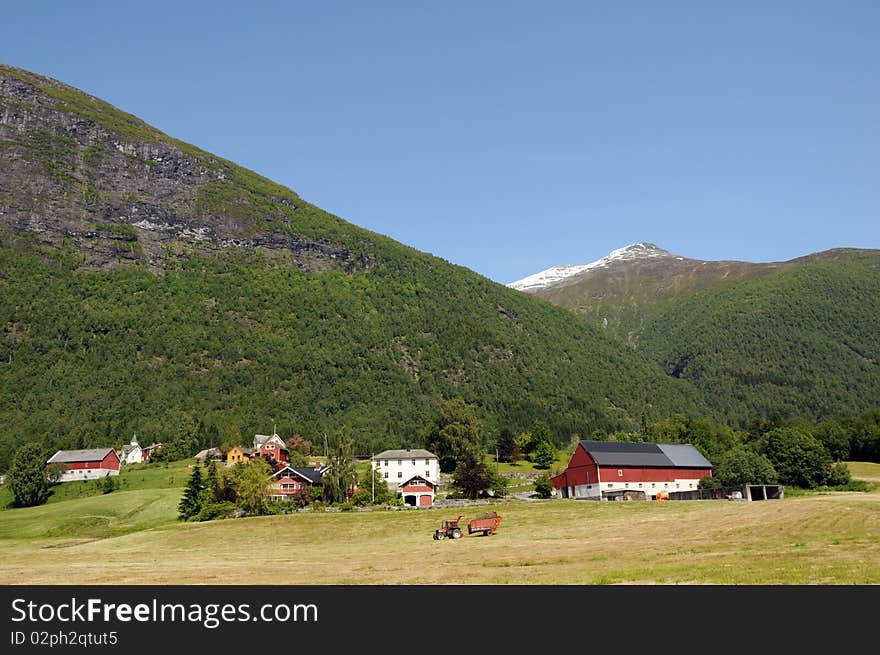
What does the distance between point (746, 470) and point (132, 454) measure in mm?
120518

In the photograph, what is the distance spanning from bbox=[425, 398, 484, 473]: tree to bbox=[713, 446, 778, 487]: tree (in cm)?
4889

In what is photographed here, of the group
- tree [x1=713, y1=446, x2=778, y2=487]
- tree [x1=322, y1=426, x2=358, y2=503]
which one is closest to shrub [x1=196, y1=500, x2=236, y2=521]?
tree [x1=322, y1=426, x2=358, y2=503]

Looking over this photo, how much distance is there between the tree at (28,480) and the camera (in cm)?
10262

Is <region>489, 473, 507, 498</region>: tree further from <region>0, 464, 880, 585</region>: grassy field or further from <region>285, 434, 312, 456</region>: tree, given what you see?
<region>285, 434, 312, 456</region>: tree

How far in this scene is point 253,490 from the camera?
74.9m

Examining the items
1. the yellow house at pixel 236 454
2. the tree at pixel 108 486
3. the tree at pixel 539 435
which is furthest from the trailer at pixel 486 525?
the tree at pixel 539 435

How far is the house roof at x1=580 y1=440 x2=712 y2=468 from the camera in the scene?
306ft

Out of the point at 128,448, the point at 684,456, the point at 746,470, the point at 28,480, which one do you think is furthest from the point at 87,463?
the point at 746,470

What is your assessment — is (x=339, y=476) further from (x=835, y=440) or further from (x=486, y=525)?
(x=835, y=440)

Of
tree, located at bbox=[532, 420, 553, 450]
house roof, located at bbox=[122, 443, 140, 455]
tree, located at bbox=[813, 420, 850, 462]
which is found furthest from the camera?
house roof, located at bbox=[122, 443, 140, 455]

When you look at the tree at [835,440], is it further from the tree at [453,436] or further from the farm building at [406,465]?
the farm building at [406,465]

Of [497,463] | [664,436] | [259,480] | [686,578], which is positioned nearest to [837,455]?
[664,436]
